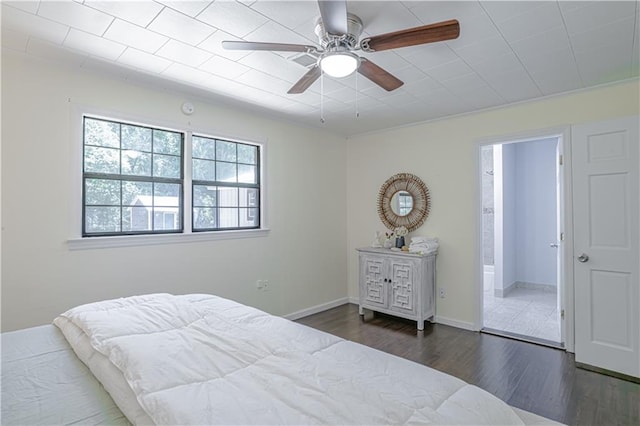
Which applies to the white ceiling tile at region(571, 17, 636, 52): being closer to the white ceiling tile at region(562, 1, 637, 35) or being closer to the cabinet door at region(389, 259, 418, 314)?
the white ceiling tile at region(562, 1, 637, 35)

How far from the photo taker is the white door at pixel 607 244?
8.92 feet

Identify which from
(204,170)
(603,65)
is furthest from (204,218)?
(603,65)

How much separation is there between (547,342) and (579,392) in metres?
0.97

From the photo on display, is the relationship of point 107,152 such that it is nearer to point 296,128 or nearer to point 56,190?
point 56,190

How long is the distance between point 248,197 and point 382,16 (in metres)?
2.51

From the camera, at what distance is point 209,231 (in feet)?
11.3

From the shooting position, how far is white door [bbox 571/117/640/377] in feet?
8.92

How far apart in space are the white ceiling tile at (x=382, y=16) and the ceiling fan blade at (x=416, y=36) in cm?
23

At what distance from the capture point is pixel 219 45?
2.28 m

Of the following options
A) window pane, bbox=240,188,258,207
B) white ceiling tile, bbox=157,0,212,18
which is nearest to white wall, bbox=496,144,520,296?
window pane, bbox=240,188,258,207

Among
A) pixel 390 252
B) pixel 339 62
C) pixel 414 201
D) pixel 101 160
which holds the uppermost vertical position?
pixel 339 62

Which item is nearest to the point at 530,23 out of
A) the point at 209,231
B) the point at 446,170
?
the point at 446,170

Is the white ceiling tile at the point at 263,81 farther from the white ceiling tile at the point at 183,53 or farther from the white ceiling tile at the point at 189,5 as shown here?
the white ceiling tile at the point at 189,5

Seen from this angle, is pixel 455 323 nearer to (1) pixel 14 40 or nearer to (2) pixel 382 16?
(2) pixel 382 16
